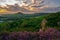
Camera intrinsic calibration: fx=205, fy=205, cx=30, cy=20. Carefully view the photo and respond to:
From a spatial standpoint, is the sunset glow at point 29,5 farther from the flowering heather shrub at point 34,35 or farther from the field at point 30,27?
the flowering heather shrub at point 34,35

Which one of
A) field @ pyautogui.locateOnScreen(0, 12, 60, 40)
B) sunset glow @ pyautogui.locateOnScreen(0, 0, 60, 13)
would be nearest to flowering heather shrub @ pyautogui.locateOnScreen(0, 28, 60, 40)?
field @ pyautogui.locateOnScreen(0, 12, 60, 40)

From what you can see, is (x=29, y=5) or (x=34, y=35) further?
(x=29, y=5)

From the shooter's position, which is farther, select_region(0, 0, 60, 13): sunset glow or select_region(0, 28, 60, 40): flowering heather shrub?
select_region(0, 0, 60, 13): sunset glow

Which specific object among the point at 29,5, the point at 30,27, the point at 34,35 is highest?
the point at 29,5

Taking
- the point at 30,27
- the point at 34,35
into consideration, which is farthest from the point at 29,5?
the point at 34,35

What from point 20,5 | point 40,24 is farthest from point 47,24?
point 20,5

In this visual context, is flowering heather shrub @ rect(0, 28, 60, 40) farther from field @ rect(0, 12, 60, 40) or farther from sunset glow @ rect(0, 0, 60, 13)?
sunset glow @ rect(0, 0, 60, 13)

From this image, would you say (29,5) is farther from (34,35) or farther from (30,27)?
(34,35)

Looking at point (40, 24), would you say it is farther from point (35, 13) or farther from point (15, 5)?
point (15, 5)

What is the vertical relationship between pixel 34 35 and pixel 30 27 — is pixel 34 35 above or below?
below
